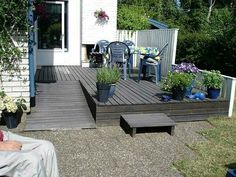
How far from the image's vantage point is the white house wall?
9.72 metres

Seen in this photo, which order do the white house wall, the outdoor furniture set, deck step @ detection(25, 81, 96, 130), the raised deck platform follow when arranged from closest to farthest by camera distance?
deck step @ detection(25, 81, 96, 130)
the raised deck platform
the outdoor furniture set
the white house wall

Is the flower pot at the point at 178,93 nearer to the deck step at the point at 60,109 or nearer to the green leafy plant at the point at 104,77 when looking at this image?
the green leafy plant at the point at 104,77

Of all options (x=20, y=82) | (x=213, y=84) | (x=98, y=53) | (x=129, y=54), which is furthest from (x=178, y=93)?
(x=98, y=53)

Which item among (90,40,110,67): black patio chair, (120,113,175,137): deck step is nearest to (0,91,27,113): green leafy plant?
(120,113,175,137): deck step

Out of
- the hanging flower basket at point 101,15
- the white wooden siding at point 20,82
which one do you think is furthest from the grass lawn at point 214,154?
the hanging flower basket at point 101,15

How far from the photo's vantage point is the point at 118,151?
13.7 feet

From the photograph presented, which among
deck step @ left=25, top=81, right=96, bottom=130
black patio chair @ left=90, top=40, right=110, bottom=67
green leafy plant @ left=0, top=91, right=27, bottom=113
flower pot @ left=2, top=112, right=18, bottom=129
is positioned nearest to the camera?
green leafy plant @ left=0, top=91, right=27, bottom=113

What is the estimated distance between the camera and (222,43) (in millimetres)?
9305

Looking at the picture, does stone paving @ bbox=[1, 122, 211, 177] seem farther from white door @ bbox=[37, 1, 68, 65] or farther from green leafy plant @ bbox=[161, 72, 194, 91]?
white door @ bbox=[37, 1, 68, 65]

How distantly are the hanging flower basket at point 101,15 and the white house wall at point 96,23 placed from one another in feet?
0.29

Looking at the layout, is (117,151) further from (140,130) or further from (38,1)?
(38,1)

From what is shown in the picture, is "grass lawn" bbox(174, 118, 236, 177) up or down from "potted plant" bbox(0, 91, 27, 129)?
down

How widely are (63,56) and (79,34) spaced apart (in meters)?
0.82

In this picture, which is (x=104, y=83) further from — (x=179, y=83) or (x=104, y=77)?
(x=179, y=83)
